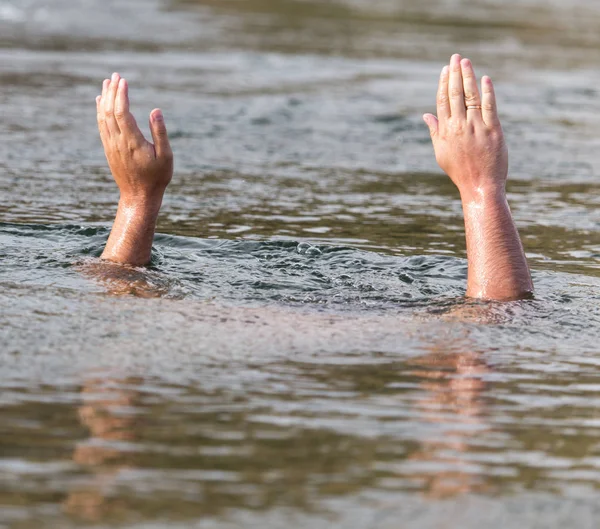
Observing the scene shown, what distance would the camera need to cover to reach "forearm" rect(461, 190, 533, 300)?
480cm

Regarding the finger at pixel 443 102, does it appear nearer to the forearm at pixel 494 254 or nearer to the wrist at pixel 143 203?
the forearm at pixel 494 254

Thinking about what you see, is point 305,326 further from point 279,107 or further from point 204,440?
point 279,107

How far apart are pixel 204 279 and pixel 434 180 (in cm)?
360

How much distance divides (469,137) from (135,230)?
1.54 meters

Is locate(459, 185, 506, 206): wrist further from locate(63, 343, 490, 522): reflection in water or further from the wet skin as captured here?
locate(63, 343, 490, 522): reflection in water

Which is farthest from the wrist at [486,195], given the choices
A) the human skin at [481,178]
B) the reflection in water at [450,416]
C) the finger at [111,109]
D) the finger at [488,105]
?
the finger at [111,109]

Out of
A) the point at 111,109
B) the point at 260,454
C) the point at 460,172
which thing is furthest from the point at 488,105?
the point at 260,454

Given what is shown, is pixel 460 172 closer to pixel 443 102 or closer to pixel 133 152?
pixel 443 102

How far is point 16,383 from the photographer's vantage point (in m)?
3.63

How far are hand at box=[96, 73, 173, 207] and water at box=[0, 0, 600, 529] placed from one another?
0.38 m

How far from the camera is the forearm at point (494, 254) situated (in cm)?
480

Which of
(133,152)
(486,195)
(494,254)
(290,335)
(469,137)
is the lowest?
(290,335)

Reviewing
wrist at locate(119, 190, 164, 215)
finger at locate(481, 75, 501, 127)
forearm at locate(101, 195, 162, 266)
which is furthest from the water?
finger at locate(481, 75, 501, 127)

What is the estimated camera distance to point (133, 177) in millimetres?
5156
